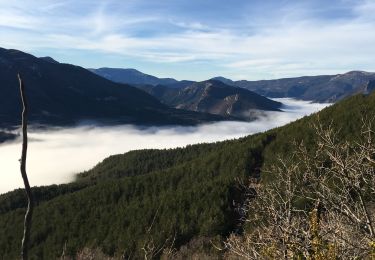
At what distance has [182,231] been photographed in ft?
543

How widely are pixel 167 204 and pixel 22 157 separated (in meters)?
177

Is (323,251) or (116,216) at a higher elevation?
(323,251)

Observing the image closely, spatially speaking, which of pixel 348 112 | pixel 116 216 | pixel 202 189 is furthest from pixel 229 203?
pixel 348 112

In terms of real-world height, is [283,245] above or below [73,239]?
above

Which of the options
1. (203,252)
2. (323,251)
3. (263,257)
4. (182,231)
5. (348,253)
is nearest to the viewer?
(323,251)

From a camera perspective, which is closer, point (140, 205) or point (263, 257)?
point (263, 257)

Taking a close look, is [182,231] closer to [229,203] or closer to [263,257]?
[229,203]

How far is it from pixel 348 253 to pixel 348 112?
185755 millimetres

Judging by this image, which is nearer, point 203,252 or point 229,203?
point 203,252

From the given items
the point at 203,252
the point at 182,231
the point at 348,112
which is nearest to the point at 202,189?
the point at 182,231

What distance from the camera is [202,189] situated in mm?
189500

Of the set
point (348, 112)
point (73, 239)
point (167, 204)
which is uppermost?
point (348, 112)

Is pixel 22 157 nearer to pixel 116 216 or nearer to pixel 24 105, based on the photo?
pixel 24 105

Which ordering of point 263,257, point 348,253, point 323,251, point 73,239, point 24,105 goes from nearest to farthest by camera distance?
point 24,105
point 323,251
point 348,253
point 263,257
point 73,239
